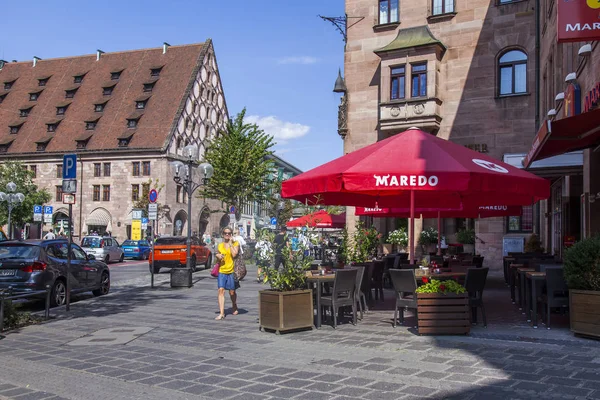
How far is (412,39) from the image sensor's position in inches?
1002

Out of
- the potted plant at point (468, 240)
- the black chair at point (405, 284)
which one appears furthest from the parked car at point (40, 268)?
the potted plant at point (468, 240)

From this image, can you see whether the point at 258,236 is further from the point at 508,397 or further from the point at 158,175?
the point at 158,175

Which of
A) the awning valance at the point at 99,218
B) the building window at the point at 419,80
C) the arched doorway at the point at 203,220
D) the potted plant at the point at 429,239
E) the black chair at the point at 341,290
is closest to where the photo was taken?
the black chair at the point at 341,290

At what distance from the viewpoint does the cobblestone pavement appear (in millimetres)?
5898

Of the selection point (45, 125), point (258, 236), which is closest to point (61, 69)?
point (45, 125)

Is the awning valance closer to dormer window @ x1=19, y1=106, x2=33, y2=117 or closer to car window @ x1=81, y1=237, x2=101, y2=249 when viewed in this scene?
dormer window @ x1=19, y1=106, x2=33, y2=117

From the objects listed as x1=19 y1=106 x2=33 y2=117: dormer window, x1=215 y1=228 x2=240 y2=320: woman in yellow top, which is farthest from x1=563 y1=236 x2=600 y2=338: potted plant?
x1=19 y1=106 x2=33 y2=117: dormer window

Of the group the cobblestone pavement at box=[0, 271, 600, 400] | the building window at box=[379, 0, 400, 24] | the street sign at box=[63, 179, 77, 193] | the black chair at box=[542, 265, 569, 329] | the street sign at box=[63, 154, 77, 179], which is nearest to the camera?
the cobblestone pavement at box=[0, 271, 600, 400]

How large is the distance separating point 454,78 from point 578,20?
54.3ft

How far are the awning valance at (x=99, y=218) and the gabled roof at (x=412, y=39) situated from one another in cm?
3980

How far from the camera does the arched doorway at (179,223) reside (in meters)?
58.1

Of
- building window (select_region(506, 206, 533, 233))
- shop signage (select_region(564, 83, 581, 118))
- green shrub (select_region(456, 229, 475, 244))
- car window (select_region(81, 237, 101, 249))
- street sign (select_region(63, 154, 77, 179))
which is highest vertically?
shop signage (select_region(564, 83, 581, 118))

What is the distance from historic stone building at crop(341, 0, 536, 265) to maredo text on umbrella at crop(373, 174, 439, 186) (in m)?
16.2

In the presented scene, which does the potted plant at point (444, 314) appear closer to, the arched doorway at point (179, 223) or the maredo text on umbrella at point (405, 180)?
the maredo text on umbrella at point (405, 180)
